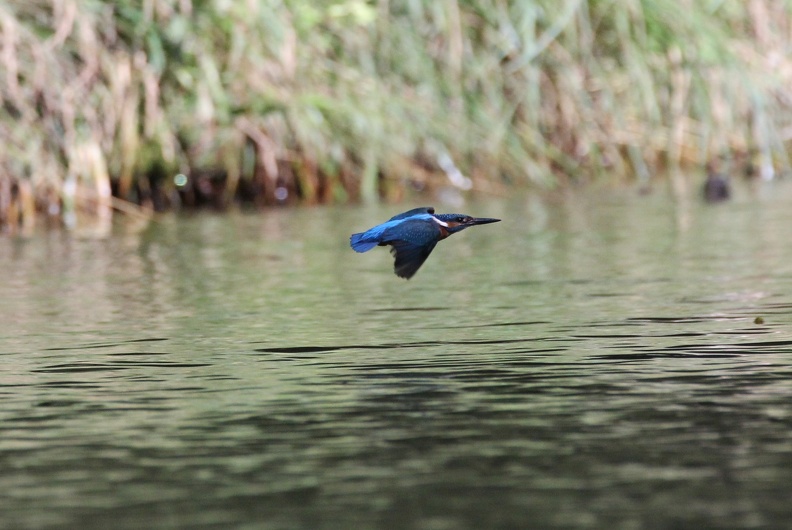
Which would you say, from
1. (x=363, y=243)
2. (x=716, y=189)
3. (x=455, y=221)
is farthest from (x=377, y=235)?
(x=716, y=189)

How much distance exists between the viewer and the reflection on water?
9.83 feet

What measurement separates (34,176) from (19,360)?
6189mm

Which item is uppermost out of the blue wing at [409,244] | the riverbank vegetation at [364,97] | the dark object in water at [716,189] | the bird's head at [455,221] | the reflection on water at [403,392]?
the riverbank vegetation at [364,97]

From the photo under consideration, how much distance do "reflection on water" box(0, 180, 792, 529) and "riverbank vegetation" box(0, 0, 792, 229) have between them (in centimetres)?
352

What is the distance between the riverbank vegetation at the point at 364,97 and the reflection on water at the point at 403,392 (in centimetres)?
352

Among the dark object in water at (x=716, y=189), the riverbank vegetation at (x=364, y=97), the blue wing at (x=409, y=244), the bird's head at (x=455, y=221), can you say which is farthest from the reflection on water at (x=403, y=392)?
the dark object in water at (x=716, y=189)

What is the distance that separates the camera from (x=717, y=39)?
14852 millimetres

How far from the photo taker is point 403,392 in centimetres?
414

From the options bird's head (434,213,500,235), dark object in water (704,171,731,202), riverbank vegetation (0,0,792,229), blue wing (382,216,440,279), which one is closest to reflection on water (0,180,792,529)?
blue wing (382,216,440,279)

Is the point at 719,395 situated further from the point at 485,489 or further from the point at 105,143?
the point at 105,143

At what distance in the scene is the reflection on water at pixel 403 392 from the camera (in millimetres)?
2996

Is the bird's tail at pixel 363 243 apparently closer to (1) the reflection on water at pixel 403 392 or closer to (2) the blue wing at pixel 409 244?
(2) the blue wing at pixel 409 244

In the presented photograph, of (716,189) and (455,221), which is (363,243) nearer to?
(455,221)

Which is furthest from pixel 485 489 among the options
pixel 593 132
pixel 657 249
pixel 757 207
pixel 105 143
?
pixel 593 132
